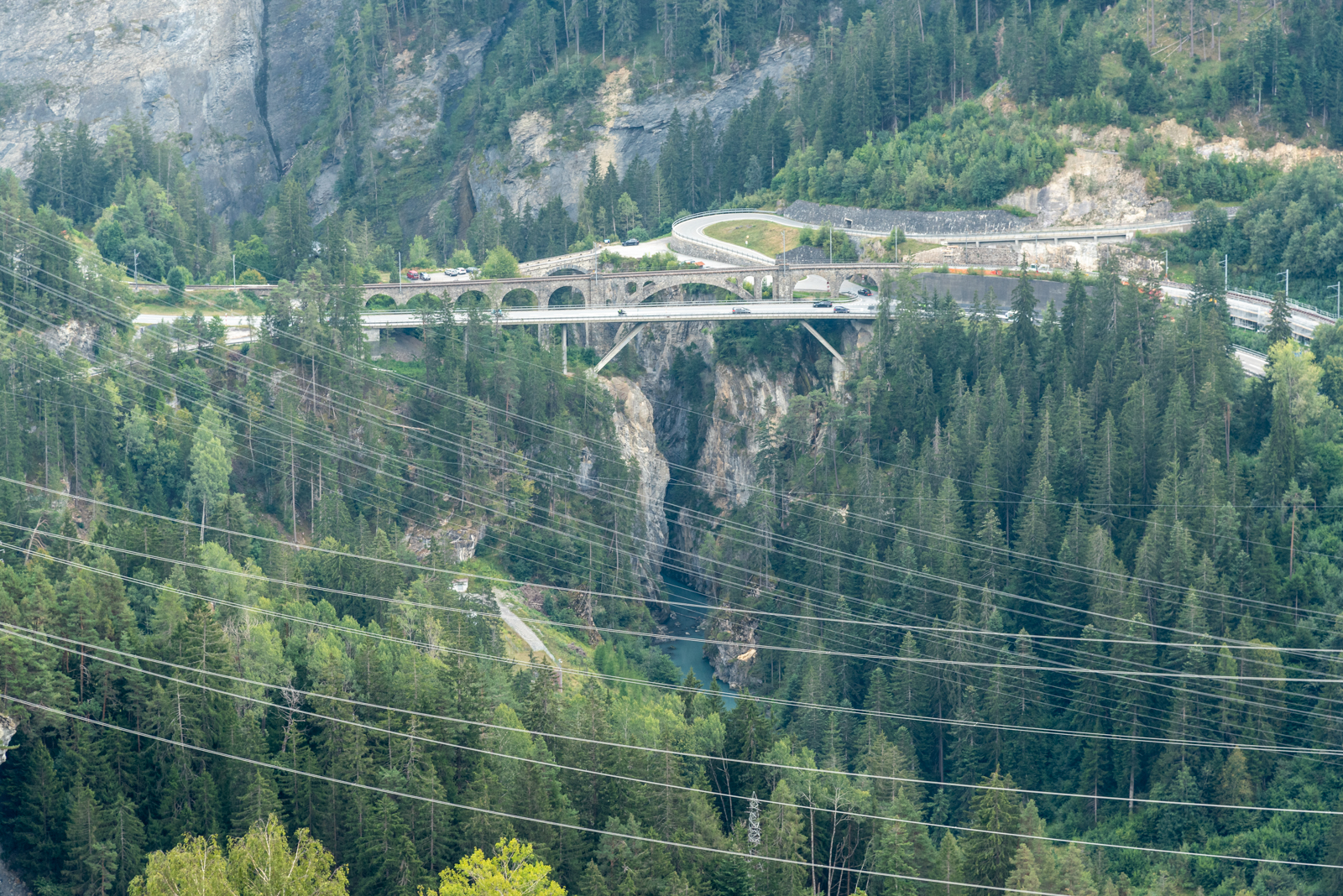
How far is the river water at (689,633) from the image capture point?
134000mm

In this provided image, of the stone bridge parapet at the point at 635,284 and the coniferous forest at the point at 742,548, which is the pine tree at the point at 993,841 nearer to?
the coniferous forest at the point at 742,548

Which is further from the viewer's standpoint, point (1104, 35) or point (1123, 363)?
point (1104, 35)

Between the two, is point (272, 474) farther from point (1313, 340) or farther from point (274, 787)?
point (1313, 340)

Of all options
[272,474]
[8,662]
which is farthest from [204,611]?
[272,474]

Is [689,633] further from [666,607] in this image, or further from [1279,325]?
[1279,325]

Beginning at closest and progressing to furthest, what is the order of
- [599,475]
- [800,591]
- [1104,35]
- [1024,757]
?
[1024,757], [800,591], [599,475], [1104,35]

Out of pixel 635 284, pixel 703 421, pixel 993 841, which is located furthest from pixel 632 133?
pixel 993 841

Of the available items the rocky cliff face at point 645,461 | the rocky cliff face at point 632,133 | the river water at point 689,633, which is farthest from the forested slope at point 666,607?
the rocky cliff face at point 632,133

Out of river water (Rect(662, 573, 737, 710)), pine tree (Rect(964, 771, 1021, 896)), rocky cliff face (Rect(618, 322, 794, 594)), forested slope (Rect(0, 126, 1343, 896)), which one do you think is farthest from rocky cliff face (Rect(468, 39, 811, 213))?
pine tree (Rect(964, 771, 1021, 896))

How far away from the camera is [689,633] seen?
140875 mm

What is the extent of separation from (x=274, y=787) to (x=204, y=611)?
11264mm

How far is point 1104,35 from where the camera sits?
6540 inches

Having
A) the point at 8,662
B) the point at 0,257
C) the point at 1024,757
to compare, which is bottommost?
the point at 1024,757

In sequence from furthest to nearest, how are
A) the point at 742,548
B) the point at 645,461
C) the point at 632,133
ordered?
the point at 632,133 < the point at 645,461 < the point at 742,548
